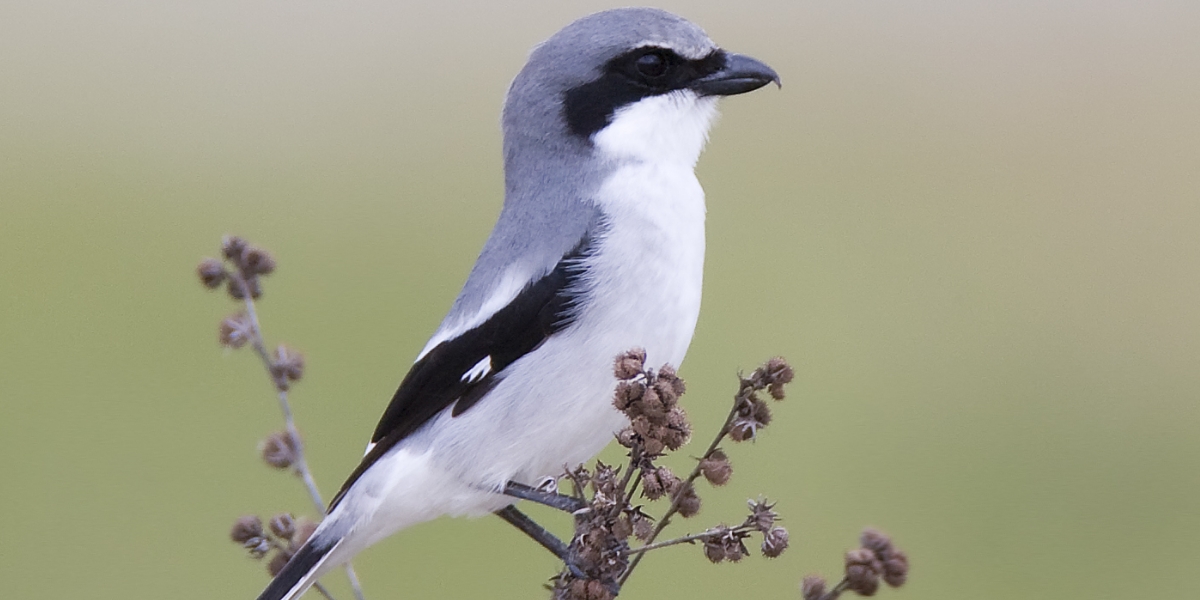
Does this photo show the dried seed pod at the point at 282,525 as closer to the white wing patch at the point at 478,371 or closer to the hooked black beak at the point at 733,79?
the white wing patch at the point at 478,371

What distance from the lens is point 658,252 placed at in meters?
1.83

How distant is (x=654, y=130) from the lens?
6.49ft

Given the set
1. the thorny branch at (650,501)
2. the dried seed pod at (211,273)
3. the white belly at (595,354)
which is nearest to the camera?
the thorny branch at (650,501)

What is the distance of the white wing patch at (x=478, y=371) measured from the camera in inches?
72.7

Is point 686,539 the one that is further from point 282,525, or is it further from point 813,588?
point 282,525

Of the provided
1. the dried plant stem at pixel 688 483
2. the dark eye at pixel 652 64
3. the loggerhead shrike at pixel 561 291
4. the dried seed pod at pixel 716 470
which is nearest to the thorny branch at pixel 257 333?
the loggerhead shrike at pixel 561 291

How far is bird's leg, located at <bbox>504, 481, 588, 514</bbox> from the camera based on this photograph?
170 centimetres

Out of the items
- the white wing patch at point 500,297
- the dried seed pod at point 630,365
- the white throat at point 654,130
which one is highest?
the white throat at point 654,130

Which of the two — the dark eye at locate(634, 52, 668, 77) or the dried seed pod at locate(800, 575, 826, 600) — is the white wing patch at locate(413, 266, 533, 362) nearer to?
the dark eye at locate(634, 52, 668, 77)

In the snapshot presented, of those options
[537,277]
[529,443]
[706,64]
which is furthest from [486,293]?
[706,64]

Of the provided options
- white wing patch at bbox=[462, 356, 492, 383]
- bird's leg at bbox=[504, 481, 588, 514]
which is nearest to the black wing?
white wing patch at bbox=[462, 356, 492, 383]

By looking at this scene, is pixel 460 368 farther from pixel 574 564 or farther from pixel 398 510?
pixel 574 564

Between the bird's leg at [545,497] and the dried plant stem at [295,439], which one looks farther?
the bird's leg at [545,497]

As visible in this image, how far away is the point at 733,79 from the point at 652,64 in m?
0.14
